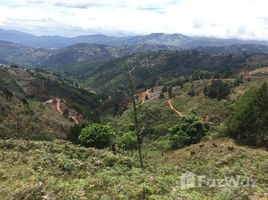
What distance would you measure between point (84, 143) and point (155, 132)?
5131cm

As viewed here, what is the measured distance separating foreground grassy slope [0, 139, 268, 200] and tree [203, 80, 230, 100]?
93988mm

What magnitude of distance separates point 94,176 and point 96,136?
4188 centimetres

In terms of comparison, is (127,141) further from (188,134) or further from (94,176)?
(94,176)

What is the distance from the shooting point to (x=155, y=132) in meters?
119

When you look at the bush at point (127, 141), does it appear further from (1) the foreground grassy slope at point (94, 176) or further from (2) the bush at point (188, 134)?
(1) the foreground grassy slope at point (94, 176)

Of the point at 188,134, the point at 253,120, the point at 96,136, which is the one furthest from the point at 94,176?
the point at 188,134

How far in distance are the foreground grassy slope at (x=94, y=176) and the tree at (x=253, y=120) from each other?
633 cm

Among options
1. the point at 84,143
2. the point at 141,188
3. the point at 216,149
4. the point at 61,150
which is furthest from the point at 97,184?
the point at 84,143

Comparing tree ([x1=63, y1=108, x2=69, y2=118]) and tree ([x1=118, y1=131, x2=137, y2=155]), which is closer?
tree ([x1=118, y1=131, x2=137, y2=155])

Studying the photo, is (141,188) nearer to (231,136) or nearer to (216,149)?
(216,149)

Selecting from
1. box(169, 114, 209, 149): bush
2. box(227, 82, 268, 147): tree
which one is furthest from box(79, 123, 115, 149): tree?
box(227, 82, 268, 147): tree

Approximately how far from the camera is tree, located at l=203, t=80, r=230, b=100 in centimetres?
13850

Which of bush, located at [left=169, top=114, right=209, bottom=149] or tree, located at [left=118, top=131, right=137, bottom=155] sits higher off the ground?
bush, located at [left=169, top=114, right=209, bottom=149]

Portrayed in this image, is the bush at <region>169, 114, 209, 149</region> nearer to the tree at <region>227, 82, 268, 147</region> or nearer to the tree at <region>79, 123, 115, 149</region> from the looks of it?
the tree at <region>79, 123, 115, 149</region>
